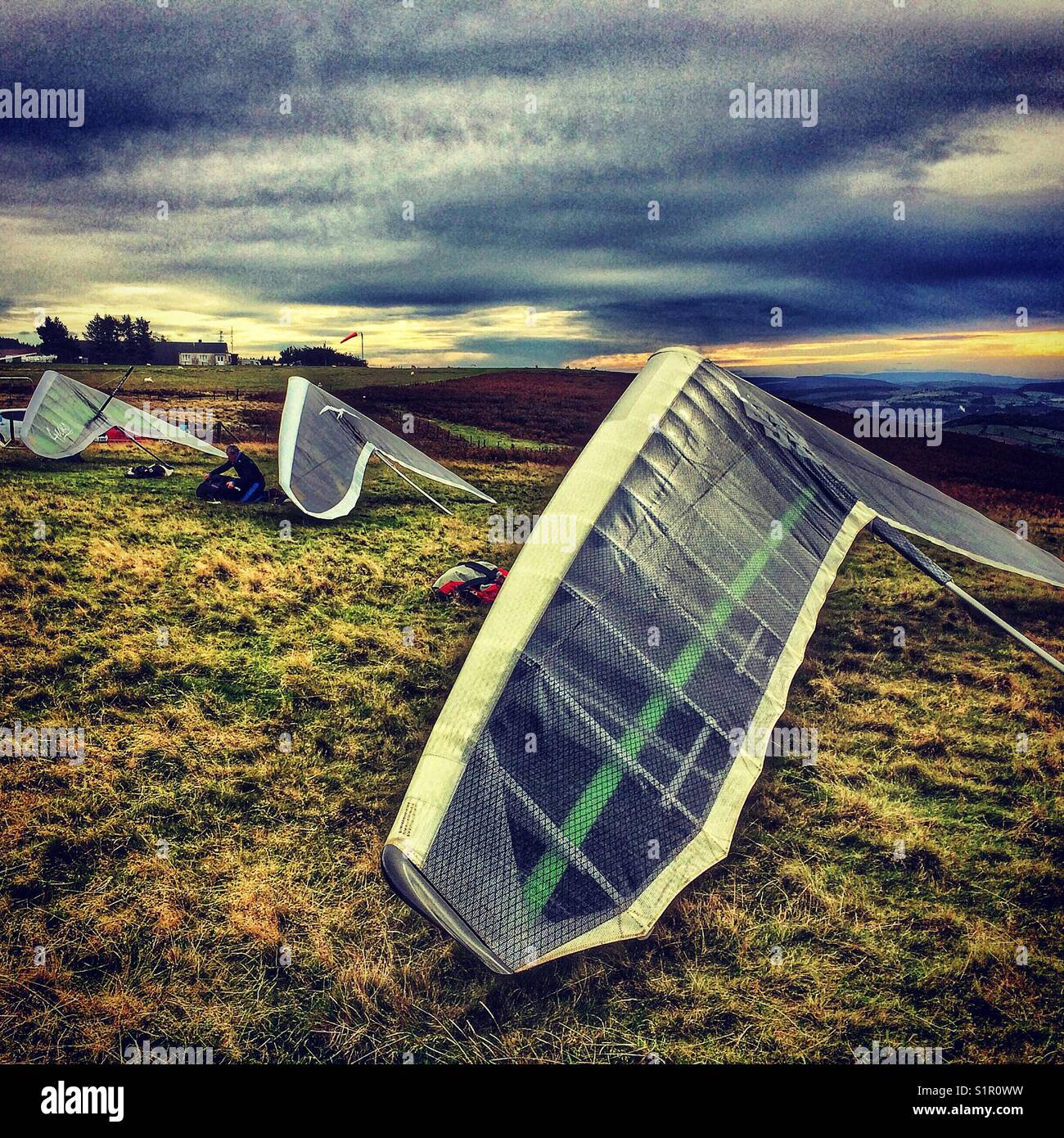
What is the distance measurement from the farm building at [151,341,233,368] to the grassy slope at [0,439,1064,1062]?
247 feet

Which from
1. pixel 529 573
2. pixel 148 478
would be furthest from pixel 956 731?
pixel 148 478

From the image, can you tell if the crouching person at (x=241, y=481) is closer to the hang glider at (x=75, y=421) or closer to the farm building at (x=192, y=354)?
the hang glider at (x=75, y=421)

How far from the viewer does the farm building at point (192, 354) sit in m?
76.7

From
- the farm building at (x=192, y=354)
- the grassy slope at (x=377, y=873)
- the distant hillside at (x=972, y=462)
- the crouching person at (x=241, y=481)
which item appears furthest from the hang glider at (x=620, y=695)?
the farm building at (x=192, y=354)

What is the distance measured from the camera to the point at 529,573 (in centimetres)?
417

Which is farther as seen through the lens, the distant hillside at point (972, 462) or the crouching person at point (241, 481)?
the distant hillside at point (972, 462)

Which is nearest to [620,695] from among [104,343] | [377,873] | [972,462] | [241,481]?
[377,873]

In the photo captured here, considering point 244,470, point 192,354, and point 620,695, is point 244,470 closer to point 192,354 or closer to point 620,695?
point 620,695

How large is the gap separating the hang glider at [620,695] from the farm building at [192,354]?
7821 cm

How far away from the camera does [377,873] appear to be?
15.6ft

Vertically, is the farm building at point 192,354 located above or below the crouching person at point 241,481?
above

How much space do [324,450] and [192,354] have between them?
77.0 meters

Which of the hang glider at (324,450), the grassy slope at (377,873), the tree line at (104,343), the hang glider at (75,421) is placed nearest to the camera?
the grassy slope at (377,873)

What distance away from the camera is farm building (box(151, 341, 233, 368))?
7669 cm
